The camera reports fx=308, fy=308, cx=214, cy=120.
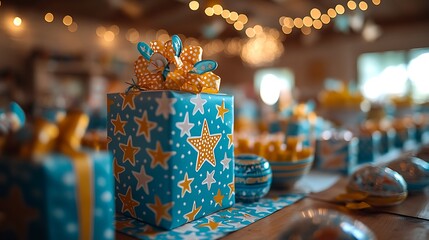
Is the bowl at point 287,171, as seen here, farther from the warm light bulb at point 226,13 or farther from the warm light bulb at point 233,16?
the warm light bulb at point 233,16

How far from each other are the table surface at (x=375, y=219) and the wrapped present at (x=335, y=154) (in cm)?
30

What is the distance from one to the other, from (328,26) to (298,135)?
154 inches

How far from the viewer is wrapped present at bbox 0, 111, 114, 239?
0.43m

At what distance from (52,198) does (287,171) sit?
2.17ft

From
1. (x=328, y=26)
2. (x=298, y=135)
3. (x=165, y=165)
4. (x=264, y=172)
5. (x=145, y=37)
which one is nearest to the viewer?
(x=165, y=165)

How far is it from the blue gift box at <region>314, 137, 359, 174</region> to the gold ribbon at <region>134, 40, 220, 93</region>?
67cm

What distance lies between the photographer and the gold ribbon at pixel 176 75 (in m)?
0.69

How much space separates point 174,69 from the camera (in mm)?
726

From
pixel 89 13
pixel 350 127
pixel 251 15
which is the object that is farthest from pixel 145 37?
pixel 350 127

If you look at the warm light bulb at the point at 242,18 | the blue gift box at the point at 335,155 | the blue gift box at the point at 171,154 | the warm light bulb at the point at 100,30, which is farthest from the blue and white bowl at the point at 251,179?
the warm light bulb at the point at 100,30

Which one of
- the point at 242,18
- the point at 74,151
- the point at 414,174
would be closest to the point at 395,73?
the point at 242,18

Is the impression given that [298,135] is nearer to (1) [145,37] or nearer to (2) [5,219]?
(2) [5,219]

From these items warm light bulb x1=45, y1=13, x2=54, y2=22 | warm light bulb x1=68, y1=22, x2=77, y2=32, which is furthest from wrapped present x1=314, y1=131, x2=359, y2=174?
warm light bulb x1=68, y1=22, x2=77, y2=32

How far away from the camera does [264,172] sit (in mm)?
793
